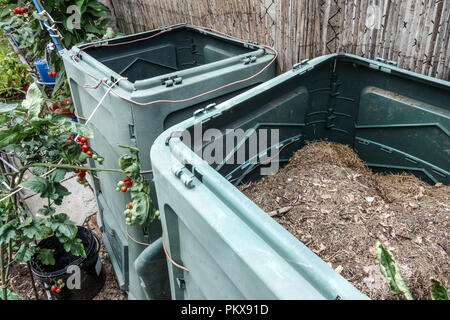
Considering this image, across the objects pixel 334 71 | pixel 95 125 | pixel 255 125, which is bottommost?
pixel 95 125

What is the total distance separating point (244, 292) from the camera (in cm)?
99

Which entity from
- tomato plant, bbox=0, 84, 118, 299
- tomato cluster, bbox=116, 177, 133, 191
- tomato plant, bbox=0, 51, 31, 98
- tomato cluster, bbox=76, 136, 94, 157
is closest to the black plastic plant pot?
tomato plant, bbox=0, 84, 118, 299

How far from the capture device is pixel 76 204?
12.5 ft

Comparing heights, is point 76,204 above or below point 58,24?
below

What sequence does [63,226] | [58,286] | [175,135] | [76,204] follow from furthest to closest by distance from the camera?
[76,204] < [58,286] < [63,226] < [175,135]

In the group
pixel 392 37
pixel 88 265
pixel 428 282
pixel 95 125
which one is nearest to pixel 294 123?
pixel 392 37

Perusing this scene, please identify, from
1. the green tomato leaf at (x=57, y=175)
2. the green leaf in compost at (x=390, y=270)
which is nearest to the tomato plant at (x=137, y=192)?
the green tomato leaf at (x=57, y=175)

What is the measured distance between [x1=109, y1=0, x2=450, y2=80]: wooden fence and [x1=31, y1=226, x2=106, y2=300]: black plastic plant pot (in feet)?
7.10

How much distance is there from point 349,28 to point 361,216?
1.36 metres

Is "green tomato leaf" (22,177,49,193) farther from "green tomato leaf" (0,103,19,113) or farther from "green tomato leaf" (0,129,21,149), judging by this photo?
"green tomato leaf" (0,103,19,113)

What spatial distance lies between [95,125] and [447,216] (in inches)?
92.2

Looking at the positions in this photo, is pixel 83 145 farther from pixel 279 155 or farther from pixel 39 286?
pixel 39 286

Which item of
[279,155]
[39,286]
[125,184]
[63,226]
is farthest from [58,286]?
[279,155]
